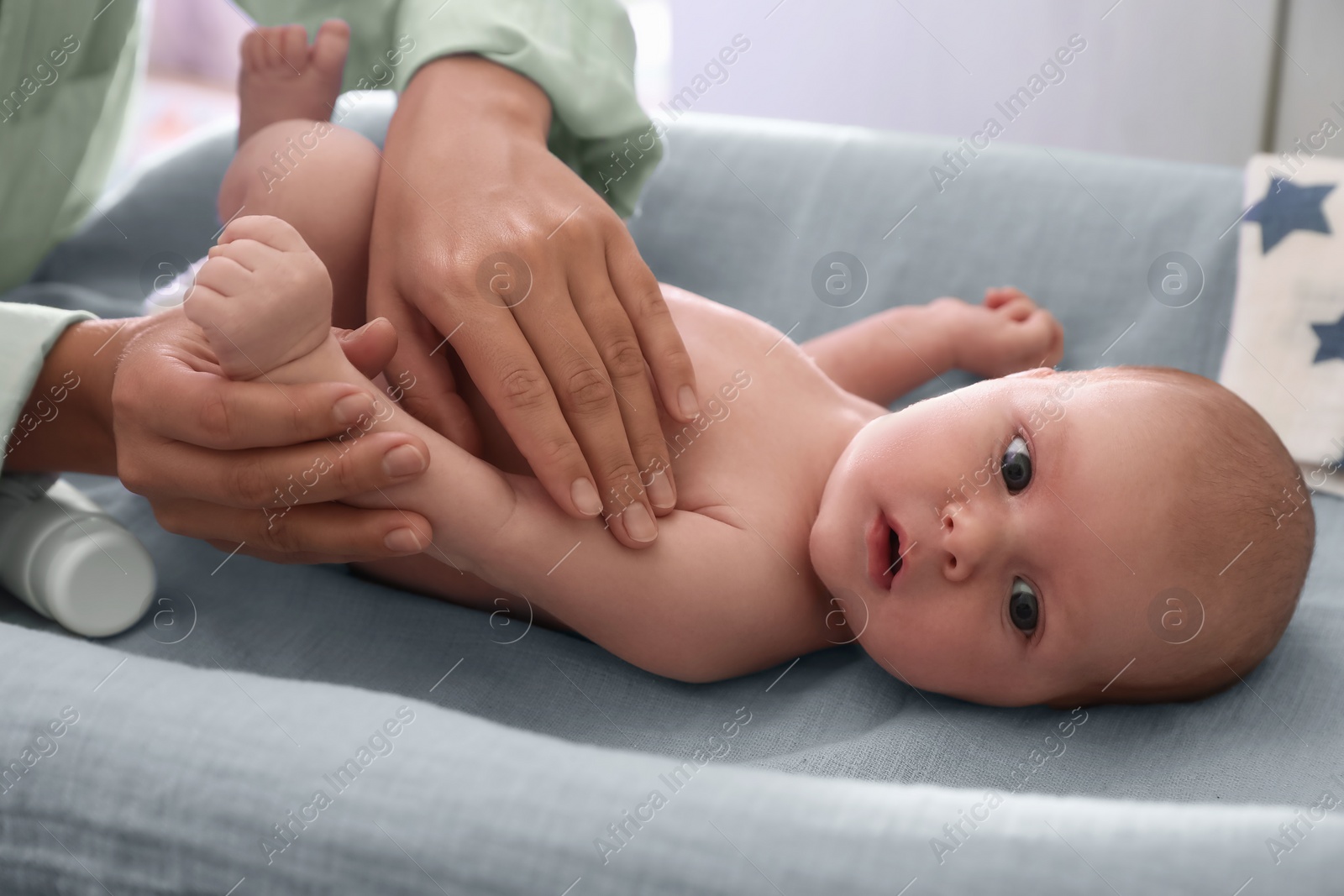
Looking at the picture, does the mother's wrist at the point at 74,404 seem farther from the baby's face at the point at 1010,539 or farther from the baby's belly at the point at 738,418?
the baby's face at the point at 1010,539

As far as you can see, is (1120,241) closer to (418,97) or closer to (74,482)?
(418,97)

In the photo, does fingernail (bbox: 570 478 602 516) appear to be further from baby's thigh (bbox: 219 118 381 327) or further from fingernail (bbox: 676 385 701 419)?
baby's thigh (bbox: 219 118 381 327)

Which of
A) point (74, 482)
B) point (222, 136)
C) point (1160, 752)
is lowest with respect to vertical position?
point (74, 482)

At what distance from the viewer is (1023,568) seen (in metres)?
0.91

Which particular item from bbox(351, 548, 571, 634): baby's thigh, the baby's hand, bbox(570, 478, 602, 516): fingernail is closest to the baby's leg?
bbox(351, 548, 571, 634): baby's thigh

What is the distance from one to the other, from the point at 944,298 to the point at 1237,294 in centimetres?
36

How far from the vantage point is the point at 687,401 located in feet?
3.00

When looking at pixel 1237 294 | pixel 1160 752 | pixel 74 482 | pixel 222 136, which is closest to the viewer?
pixel 1160 752

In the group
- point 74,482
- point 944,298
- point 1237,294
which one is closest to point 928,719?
point 944,298

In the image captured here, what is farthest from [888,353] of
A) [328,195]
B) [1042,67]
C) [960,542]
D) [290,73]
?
[1042,67]

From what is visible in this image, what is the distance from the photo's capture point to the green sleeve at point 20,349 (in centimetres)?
86

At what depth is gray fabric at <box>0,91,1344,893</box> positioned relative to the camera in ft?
1.86

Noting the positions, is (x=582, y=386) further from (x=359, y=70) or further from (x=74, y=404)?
(x=359, y=70)

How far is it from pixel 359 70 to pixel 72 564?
2.22 ft
